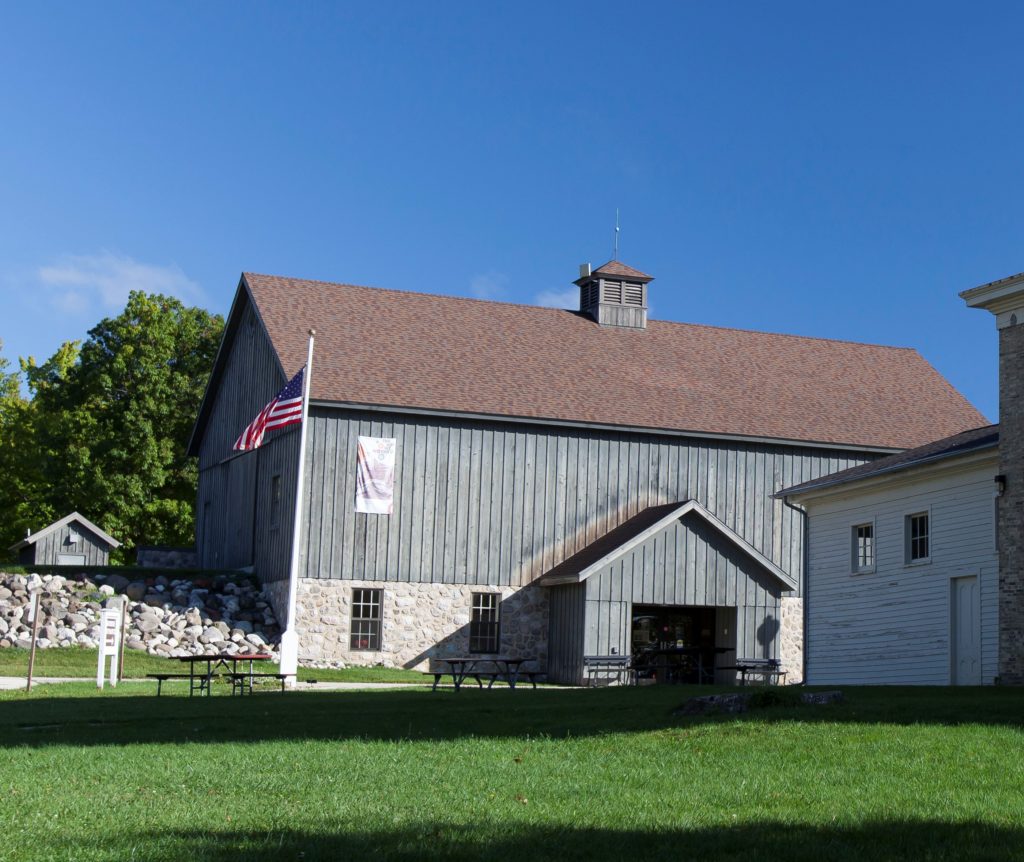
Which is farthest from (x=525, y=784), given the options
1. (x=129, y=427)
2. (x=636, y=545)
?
(x=129, y=427)

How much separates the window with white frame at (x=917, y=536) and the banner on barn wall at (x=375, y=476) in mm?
13354

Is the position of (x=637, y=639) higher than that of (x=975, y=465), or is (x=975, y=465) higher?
(x=975, y=465)

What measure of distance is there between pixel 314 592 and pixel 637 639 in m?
8.37

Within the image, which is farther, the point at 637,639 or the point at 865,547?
the point at 637,639

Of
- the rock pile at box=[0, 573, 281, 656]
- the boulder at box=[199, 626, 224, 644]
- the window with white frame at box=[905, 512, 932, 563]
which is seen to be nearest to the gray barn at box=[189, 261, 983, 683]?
the rock pile at box=[0, 573, 281, 656]

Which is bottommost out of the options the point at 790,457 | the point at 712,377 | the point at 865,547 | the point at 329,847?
the point at 329,847

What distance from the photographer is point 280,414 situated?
90.7 feet

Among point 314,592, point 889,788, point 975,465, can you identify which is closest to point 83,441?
point 314,592

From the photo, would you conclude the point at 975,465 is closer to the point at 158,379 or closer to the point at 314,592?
the point at 314,592

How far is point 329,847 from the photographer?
24.6 ft

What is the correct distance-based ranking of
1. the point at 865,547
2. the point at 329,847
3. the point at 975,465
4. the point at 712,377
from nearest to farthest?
the point at 329,847 → the point at 975,465 → the point at 865,547 → the point at 712,377

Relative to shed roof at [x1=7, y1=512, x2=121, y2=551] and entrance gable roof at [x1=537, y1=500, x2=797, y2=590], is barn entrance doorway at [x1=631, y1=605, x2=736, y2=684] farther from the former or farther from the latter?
shed roof at [x1=7, y1=512, x2=121, y2=551]

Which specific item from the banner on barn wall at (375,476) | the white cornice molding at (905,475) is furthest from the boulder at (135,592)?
the white cornice molding at (905,475)

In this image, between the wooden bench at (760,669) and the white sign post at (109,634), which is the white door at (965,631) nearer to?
the wooden bench at (760,669)
